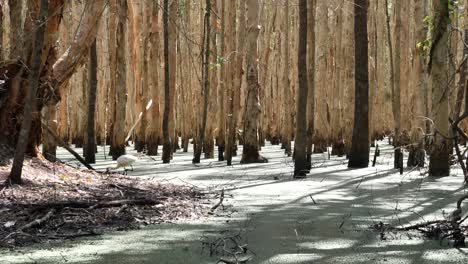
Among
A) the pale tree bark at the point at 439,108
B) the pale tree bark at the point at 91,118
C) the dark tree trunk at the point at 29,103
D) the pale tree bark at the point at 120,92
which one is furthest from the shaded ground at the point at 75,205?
the pale tree bark at the point at 120,92

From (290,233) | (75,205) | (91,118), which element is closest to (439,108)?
(290,233)

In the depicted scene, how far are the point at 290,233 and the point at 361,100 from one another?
6682 mm

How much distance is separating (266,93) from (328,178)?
18374 mm

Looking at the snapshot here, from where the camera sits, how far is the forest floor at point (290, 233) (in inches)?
144

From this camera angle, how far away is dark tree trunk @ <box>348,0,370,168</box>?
10688mm

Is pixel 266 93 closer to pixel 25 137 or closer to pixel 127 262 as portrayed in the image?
pixel 25 137

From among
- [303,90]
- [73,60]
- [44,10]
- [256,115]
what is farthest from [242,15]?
[44,10]

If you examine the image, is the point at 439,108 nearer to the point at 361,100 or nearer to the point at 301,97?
the point at 301,97

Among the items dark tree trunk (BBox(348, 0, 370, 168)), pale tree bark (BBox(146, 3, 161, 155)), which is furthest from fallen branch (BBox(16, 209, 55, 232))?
pale tree bark (BBox(146, 3, 161, 155))

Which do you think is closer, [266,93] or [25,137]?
[25,137]

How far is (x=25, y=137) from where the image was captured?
18.0 ft

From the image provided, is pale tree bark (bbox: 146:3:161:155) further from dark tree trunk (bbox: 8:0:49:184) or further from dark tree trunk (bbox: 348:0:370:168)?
dark tree trunk (bbox: 8:0:49:184)

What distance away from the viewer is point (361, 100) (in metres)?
10.8

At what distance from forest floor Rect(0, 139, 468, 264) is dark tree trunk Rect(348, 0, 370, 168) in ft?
9.01
